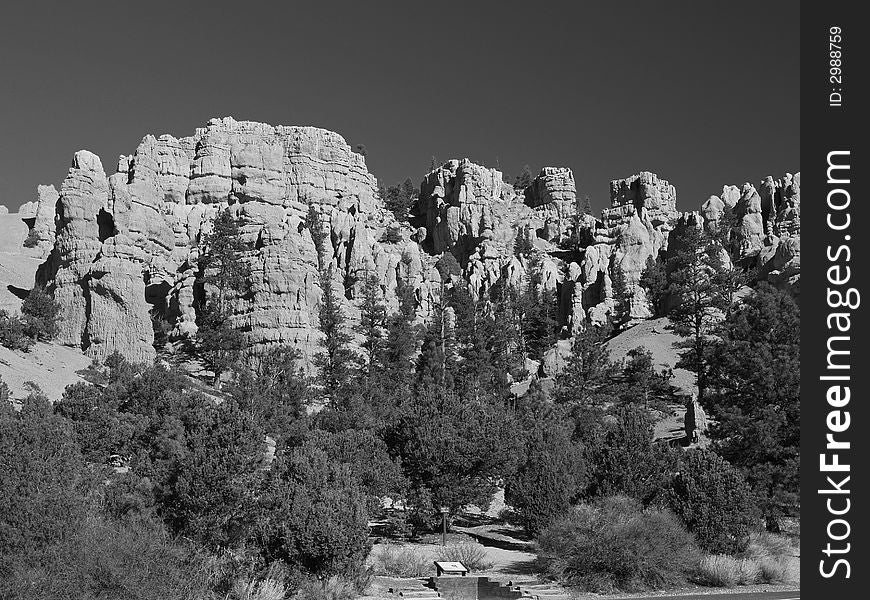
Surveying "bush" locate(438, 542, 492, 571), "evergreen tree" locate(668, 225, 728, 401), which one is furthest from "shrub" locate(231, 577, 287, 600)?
"evergreen tree" locate(668, 225, 728, 401)

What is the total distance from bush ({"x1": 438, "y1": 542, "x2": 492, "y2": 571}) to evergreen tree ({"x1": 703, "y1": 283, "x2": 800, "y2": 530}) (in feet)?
39.7

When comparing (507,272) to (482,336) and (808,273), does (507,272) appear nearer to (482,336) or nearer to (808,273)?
(482,336)

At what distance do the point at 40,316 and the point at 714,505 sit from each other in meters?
54.5

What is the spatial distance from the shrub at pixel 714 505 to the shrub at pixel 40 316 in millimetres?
50585

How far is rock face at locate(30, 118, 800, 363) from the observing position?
6906 cm

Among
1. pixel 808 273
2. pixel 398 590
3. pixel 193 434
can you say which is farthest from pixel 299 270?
pixel 808 273

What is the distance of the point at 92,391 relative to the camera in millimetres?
40938

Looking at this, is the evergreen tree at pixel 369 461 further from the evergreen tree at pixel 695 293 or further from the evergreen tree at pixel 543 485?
the evergreen tree at pixel 695 293

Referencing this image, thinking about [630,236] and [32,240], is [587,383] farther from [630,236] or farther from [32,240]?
[32,240]

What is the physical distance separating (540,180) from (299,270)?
224 ft

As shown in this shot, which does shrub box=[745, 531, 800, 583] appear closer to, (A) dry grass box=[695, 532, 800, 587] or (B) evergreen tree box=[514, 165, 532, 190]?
(A) dry grass box=[695, 532, 800, 587]

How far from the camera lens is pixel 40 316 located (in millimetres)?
63750

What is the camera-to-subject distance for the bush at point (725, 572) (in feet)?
82.9

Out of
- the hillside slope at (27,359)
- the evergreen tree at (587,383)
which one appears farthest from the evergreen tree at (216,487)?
the evergreen tree at (587,383)
